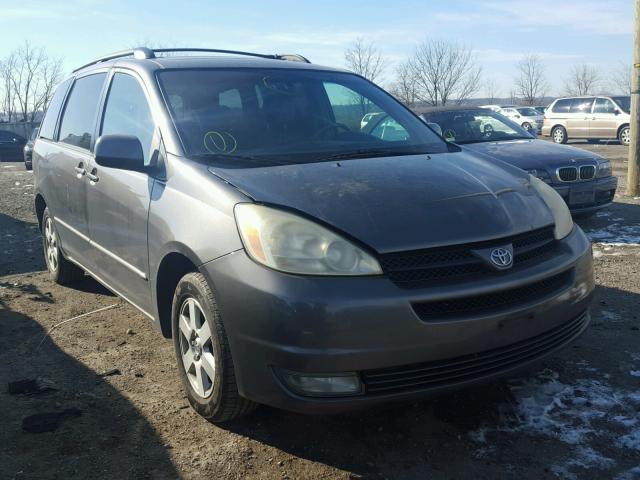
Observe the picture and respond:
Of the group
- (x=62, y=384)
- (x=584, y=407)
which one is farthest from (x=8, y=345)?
(x=584, y=407)

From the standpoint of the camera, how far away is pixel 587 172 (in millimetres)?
7445

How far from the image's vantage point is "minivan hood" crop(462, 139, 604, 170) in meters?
7.33

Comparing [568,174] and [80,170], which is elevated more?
[80,170]

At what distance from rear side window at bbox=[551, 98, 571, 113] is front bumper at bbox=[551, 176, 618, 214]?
17022 millimetres

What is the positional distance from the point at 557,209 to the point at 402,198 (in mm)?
956

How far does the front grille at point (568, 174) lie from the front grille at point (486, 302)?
4756 mm

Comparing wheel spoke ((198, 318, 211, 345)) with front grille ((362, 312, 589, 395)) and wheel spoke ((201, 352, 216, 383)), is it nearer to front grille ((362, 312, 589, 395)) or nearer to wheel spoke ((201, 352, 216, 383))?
wheel spoke ((201, 352, 216, 383))

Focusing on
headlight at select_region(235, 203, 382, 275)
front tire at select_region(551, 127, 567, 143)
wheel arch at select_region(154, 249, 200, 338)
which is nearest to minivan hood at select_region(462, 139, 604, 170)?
wheel arch at select_region(154, 249, 200, 338)

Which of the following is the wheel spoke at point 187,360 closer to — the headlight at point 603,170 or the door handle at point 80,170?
the door handle at point 80,170

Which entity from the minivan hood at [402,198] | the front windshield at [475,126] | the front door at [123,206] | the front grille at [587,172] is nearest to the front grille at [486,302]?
the minivan hood at [402,198]

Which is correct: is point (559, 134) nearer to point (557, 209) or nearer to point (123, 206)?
point (557, 209)

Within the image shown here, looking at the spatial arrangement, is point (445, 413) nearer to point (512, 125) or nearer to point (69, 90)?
point (69, 90)

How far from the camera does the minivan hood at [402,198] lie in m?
2.70

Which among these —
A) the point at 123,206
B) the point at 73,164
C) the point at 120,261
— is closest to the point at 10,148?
the point at 73,164
